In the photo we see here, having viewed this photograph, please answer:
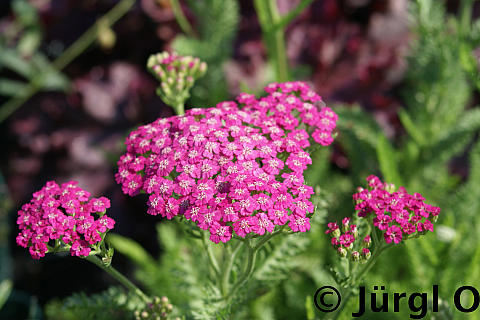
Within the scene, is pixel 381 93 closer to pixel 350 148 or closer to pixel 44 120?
pixel 350 148

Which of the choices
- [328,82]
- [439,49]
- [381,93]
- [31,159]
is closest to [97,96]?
[31,159]

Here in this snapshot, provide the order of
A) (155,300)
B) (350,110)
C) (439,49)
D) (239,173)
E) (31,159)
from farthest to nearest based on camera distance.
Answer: (31,159) < (350,110) < (439,49) < (155,300) < (239,173)

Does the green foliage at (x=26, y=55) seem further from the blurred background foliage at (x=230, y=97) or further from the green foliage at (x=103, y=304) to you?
the green foliage at (x=103, y=304)

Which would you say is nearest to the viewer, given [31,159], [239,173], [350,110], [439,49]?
[239,173]

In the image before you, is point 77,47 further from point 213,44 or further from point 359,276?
point 359,276

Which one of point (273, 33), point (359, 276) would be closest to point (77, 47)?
point (273, 33)

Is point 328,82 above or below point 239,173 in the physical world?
above
